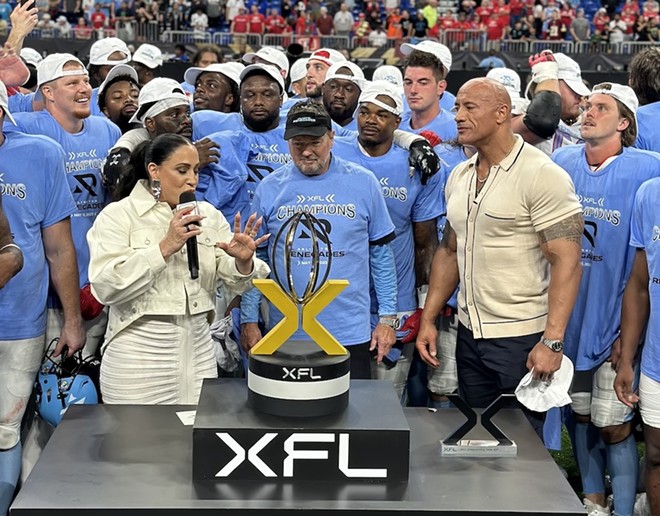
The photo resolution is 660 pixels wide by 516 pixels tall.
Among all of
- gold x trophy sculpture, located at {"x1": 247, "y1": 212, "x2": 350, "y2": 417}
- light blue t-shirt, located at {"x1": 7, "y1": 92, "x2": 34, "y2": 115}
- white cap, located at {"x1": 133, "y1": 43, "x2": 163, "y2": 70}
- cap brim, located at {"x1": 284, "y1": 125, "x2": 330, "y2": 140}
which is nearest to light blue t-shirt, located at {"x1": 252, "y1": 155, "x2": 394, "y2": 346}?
cap brim, located at {"x1": 284, "y1": 125, "x2": 330, "y2": 140}

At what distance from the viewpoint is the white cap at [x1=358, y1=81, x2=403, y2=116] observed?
5055 millimetres

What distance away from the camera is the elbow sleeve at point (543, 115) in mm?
5152

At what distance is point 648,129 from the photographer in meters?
5.60

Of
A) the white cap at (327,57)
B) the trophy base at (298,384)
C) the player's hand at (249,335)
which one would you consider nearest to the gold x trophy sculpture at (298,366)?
the trophy base at (298,384)

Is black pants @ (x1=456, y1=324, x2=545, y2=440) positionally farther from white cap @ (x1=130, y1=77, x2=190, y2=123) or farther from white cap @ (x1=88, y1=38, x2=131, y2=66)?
white cap @ (x1=88, y1=38, x2=131, y2=66)

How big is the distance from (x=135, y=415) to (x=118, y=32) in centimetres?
1965

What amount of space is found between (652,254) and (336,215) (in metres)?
1.44

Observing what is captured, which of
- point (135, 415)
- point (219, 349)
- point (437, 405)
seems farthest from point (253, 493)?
point (437, 405)

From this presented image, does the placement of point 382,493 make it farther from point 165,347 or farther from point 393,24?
point 393,24

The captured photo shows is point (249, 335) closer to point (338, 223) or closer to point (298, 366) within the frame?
point (338, 223)

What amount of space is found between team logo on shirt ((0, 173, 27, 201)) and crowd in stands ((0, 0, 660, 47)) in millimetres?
18640

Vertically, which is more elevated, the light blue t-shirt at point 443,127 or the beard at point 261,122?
the beard at point 261,122

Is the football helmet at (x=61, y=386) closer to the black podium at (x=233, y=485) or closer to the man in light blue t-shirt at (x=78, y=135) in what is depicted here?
the man in light blue t-shirt at (x=78, y=135)

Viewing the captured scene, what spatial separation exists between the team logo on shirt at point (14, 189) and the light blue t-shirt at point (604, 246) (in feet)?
8.66
